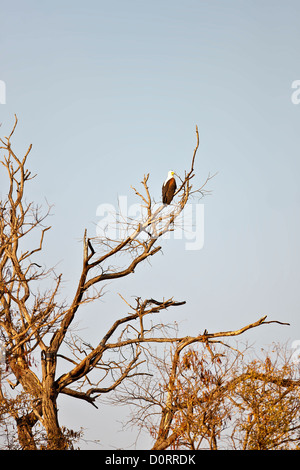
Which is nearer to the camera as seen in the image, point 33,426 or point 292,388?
→ point 292,388

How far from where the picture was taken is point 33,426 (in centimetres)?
1169

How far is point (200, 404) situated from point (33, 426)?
415 centimetres

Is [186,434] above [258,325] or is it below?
below

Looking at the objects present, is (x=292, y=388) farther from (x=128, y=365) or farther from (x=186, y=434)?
(x=128, y=365)

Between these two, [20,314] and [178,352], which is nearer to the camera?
[178,352]

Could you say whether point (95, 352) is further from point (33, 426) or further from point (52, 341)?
point (33, 426)

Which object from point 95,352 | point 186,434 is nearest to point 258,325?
point 186,434
